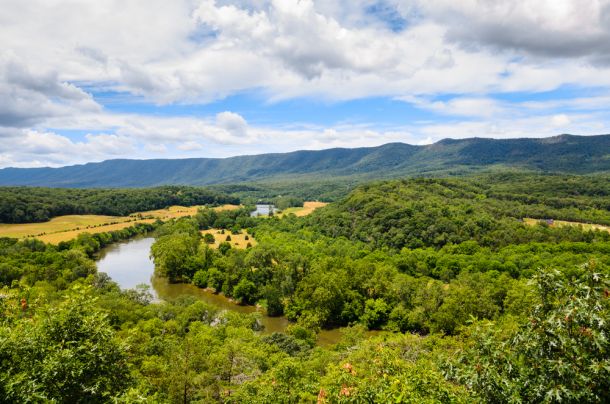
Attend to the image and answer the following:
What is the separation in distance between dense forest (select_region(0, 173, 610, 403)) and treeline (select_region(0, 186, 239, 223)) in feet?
107

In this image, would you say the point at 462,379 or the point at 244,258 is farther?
the point at 244,258

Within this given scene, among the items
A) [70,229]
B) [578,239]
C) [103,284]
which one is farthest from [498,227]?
[70,229]

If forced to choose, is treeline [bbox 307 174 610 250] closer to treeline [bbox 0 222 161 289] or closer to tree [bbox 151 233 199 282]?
tree [bbox 151 233 199 282]

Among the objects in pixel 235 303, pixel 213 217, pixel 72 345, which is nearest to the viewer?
pixel 72 345

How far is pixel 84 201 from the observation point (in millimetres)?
135250

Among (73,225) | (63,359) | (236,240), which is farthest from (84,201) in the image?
(63,359)

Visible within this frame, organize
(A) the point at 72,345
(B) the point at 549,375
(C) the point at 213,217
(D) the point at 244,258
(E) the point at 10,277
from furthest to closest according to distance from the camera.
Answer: (C) the point at 213,217 → (D) the point at 244,258 → (E) the point at 10,277 → (A) the point at 72,345 → (B) the point at 549,375

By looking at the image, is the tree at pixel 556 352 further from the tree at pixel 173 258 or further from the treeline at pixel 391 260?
the tree at pixel 173 258

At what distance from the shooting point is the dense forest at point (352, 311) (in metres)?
8.24

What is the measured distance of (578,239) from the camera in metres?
75.0

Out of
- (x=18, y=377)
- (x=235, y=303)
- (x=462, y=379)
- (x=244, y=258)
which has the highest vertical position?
(x=18, y=377)

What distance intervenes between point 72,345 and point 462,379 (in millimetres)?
11285

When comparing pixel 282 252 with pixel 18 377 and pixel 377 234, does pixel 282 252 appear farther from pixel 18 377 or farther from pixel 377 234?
pixel 18 377

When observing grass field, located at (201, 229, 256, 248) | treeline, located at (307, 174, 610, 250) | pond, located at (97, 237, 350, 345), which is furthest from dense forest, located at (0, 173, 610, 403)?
grass field, located at (201, 229, 256, 248)
